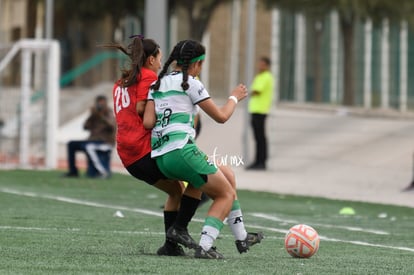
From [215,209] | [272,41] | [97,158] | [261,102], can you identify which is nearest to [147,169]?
[215,209]

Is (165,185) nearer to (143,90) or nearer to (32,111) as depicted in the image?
(143,90)

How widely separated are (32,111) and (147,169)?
16.5 meters

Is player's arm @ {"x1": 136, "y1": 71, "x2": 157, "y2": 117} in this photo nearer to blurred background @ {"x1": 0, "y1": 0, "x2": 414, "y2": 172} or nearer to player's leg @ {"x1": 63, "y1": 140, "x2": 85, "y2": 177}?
player's leg @ {"x1": 63, "y1": 140, "x2": 85, "y2": 177}

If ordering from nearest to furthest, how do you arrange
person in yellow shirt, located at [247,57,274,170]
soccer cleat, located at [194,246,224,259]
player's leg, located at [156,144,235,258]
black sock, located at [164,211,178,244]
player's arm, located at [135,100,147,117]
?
player's leg, located at [156,144,235,258], soccer cleat, located at [194,246,224,259], player's arm, located at [135,100,147,117], black sock, located at [164,211,178,244], person in yellow shirt, located at [247,57,274,170]

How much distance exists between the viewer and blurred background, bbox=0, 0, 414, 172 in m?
38.1

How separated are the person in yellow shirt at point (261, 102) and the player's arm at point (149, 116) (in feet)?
49.5

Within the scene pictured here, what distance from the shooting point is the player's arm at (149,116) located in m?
10.4

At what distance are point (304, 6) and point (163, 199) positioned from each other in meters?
19.9

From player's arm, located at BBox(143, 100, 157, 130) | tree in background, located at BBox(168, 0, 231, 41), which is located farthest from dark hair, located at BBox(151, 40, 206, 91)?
tree in background, located at BBox(168, 0, 231, 41)

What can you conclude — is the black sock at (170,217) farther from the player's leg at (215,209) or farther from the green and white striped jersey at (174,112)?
the green and white striped jersey at (174,112)

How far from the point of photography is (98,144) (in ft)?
77.8

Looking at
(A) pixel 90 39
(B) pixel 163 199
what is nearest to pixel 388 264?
(B) pixel 163 199

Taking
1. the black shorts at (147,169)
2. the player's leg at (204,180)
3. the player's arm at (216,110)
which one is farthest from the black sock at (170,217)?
the player's arm at (216,110)

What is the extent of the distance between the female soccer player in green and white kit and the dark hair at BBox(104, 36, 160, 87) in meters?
0.30
